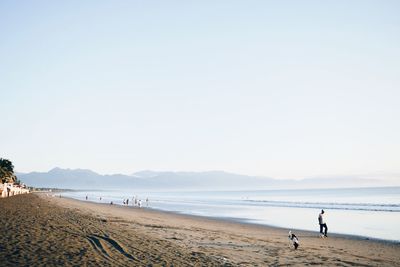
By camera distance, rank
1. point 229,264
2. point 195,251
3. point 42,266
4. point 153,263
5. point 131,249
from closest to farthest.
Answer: point 42,266 < point 153,263 < point 229,264 < point 131,249 < point 195,251

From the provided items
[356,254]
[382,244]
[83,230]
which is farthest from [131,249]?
[382,244]

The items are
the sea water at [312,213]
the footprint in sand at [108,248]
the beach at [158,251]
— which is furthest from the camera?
the sea water at [312,213]

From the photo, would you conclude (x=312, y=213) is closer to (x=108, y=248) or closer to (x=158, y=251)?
(x=158, y=251)

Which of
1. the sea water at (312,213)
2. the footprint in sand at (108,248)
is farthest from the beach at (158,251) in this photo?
the sea water at (312,213)

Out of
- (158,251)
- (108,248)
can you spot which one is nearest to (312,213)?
(158,251)

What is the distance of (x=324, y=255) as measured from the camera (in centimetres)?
1636

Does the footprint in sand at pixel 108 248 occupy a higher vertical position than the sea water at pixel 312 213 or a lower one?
higher

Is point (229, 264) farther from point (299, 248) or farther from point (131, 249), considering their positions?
point (299, 248)

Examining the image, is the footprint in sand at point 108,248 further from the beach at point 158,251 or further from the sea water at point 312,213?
the sea water at point 312,213

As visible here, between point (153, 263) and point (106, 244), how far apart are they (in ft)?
12.3

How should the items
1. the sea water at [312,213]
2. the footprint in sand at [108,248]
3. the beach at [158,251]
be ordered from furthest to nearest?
the sea water at [312,213], the footprint in sand at [108,248], the beach at [158,251]

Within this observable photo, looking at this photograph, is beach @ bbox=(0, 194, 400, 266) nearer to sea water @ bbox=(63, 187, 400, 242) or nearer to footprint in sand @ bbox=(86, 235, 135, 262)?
footprint in sand @ bbox=(86, 235, 135, 262)


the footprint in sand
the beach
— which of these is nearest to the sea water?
the beach

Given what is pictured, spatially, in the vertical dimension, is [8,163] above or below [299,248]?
above
